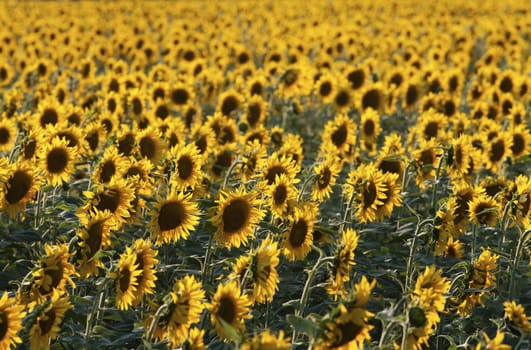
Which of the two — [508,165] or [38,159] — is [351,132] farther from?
[38,159]

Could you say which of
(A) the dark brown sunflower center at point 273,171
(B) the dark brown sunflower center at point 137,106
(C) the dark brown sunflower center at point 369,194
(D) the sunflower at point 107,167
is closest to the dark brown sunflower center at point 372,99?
(B) the dark brown sunflower center at point 137,106

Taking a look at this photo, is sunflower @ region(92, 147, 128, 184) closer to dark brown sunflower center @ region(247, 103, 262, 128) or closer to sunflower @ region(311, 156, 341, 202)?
sunflower @ region(311, 156, 341, 202)

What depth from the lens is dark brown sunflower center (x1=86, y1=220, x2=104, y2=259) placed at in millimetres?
4699

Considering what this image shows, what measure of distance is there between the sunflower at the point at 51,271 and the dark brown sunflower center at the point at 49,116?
4.05 meters

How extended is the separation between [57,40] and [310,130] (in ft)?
24.0

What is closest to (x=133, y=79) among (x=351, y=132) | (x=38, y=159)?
(x=351, y=132)

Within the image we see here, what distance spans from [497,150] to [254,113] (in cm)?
311

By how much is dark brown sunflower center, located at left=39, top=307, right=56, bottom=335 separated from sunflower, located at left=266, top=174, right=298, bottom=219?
1.87m

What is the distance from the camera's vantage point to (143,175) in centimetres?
600

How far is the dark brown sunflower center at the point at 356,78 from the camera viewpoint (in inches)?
421

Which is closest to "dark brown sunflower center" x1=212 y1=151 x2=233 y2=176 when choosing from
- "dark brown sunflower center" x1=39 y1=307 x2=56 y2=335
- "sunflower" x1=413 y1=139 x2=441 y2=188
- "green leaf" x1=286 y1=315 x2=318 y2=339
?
"sunflower" x1=413 y1=139 x2=441 y2=188

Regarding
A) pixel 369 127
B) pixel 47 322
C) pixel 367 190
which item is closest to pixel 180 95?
pixel 369 127

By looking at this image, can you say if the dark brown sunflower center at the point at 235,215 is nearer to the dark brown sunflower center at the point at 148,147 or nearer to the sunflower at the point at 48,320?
the sunflower at the point at 48,320

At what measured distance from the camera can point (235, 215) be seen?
5.07 m
